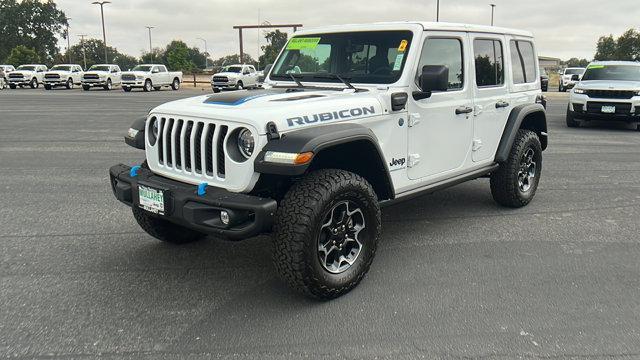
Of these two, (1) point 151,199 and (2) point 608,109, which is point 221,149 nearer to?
(1) point 151,199

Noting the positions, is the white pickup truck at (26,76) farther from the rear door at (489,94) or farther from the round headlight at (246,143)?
the round headlight at (246,143)

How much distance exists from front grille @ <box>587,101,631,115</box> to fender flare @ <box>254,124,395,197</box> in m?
11.2

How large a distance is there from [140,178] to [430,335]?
2263 millimetres

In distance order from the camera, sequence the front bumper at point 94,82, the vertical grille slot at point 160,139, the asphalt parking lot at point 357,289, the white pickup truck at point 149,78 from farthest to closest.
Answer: the front bumper at point 94,82 → the white pickup truck at point 149,78 → the vertical grille slot at point 160,139 → the asphalt parking lot at point 357,289

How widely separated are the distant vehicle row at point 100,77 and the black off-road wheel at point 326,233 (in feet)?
106

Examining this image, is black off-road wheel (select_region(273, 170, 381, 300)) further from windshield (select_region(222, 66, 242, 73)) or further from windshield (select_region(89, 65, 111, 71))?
windshield (select_region(89, 65, 111, 71))

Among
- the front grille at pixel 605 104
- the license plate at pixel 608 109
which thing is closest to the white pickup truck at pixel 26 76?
the front grille at pixel 605 104

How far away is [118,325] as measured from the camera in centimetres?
329

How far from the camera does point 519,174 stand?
5.87m

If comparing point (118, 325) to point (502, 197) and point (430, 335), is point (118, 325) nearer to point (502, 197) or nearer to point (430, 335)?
point (430, 335)

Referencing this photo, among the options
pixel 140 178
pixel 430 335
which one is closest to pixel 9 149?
pixel 140 178

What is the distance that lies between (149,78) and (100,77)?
3.76m

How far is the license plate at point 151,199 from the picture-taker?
11.7 ft

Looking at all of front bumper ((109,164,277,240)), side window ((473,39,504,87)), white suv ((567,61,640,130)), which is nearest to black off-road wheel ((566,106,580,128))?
white suv ((567,61,640,130))
